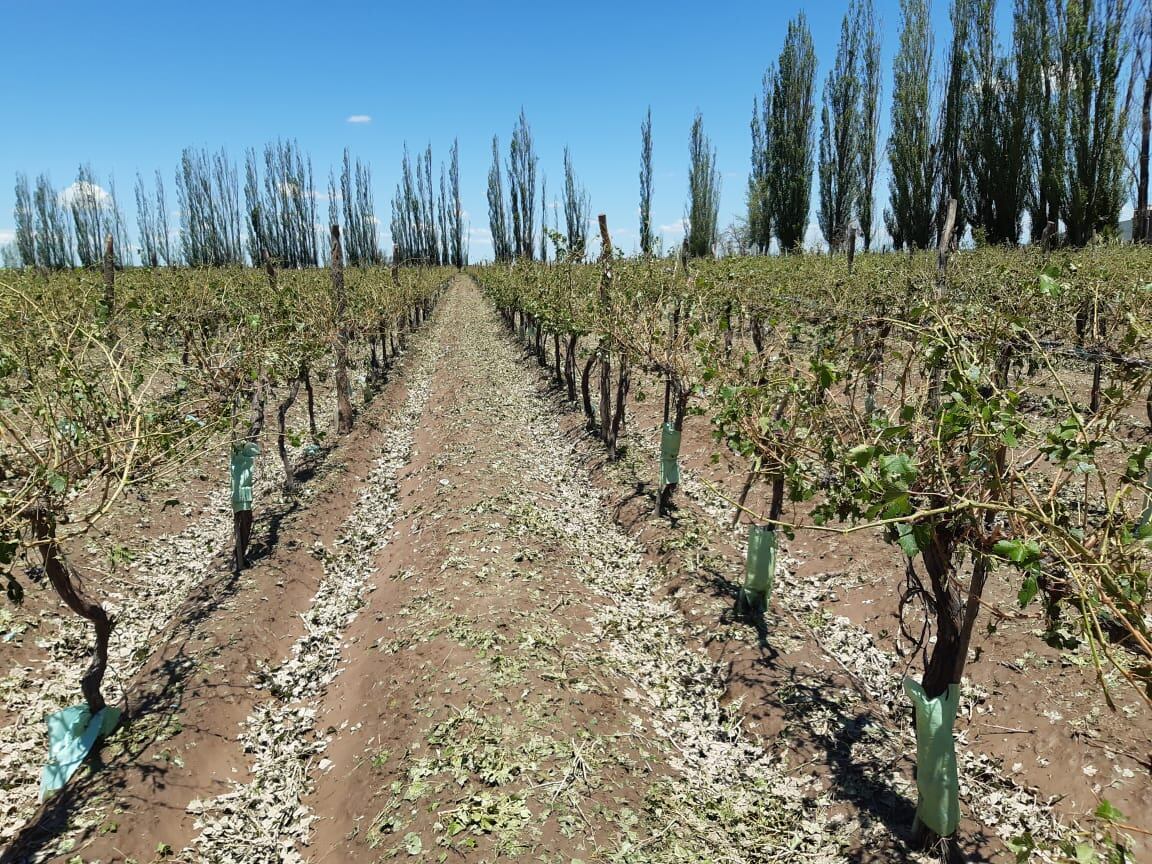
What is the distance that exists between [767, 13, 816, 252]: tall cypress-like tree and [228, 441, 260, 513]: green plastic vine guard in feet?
124

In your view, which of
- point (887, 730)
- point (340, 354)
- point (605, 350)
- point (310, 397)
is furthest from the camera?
point (340, 354)

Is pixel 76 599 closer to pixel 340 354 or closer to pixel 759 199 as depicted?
pixel 340 354

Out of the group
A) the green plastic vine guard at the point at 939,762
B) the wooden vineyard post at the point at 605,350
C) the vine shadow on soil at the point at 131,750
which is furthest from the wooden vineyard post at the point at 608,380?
the green plastic vine guard at the point at 939,762

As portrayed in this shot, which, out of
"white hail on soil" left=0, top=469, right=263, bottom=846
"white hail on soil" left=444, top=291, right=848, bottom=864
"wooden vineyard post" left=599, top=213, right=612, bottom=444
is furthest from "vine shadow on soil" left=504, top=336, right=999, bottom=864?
"white hail on soil" left=0, top=469, right=263, bottom=846

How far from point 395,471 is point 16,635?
24.2ft

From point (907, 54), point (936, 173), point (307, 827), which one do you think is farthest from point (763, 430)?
point (907, 54)

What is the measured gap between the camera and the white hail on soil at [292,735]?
17.6ft

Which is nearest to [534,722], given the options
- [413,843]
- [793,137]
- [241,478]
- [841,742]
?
[413,843]

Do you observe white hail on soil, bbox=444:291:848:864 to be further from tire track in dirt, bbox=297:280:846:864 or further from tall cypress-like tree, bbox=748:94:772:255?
tall cypress-like tree, bbox=748:94:772:255

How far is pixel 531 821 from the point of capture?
5.02 metres

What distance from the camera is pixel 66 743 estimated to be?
18.6ft

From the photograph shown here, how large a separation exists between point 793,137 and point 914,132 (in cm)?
844

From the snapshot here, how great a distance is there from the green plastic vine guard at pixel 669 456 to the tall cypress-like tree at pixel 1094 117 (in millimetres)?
28159

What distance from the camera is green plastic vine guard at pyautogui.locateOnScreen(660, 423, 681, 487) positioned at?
10.3 m
